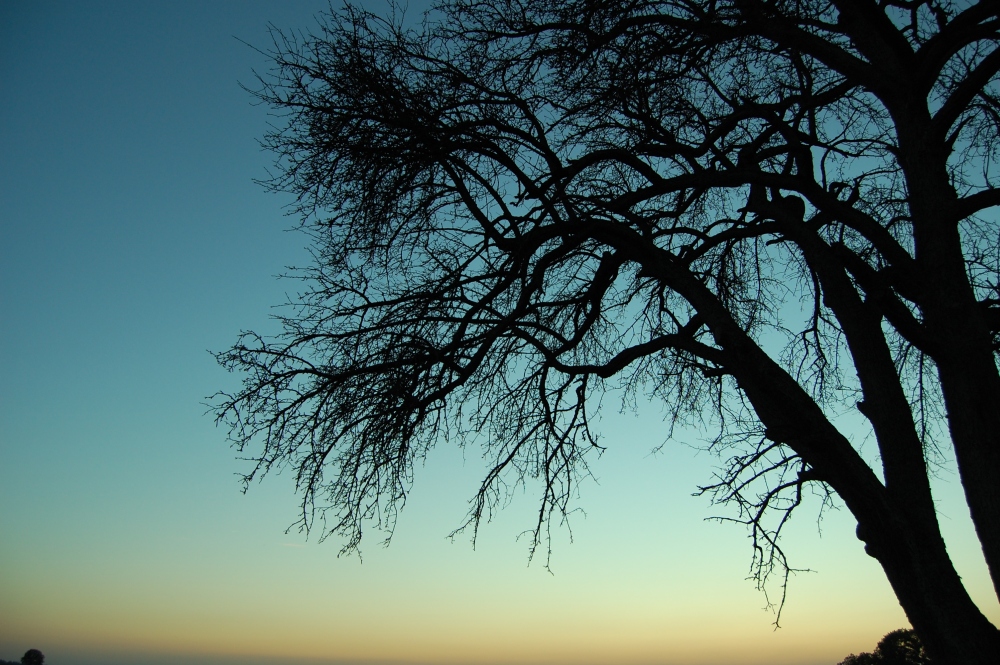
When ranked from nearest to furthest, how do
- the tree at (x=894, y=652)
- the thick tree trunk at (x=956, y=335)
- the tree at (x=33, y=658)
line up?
the thick tree trunk at (x=956, y=335), the tree at (x=894, y=652), the tree at (x=33, y=658)

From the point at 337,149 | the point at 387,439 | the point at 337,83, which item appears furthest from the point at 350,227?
the point at 387,439

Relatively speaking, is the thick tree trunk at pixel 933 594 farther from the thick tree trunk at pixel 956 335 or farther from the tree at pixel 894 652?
the tree at pixel 894 652

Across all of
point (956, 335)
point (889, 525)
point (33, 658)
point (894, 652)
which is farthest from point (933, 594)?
point (33, 658)

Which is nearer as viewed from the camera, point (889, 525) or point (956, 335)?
point (889, 525)

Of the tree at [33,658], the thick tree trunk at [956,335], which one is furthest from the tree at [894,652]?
the tree at [33,658]

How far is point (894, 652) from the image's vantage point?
1495 cm

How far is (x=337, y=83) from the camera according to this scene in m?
6.03

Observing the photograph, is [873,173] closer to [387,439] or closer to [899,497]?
[899,497]

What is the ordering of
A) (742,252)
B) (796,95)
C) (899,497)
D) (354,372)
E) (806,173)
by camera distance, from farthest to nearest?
(742,252) < (796,95) < (806,173) < (354,372) < (899,497)

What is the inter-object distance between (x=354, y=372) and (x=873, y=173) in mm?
4586

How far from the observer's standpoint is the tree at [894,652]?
564 inches

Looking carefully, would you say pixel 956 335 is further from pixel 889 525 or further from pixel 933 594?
pixel 933 594

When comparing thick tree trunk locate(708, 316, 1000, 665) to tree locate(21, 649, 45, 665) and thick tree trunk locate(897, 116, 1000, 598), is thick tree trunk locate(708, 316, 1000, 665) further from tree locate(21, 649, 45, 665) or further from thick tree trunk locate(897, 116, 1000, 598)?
tree locate(21, 649, 45, 665)

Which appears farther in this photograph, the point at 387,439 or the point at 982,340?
the point at 387,439
